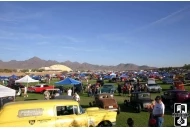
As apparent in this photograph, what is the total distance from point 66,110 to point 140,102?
9209 millimetres

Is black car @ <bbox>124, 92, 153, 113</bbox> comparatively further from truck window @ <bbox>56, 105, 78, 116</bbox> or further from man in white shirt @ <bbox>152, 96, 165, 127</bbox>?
truck window @ <bbox>56, 105, 78, 116</bbox>

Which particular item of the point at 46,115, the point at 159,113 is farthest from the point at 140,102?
the point at 46,115

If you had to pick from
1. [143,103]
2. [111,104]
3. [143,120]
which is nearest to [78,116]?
[143,120]

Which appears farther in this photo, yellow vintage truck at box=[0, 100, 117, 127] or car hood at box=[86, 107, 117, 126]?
car hood at box=[86, 107, 117, 126]

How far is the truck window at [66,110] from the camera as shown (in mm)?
10953

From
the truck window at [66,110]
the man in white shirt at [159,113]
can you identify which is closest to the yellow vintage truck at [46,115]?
the truck window at [66,110]

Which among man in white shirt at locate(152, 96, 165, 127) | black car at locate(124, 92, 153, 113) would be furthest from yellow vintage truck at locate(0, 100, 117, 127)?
black car at locate(124, 92, 153, 113)

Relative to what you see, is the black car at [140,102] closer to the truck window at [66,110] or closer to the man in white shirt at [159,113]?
the man in white shirt at [159,113]

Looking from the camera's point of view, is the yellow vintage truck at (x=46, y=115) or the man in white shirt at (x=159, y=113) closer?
the yellow vintage truck at (x=46, y=115)

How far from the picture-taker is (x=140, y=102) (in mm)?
19156

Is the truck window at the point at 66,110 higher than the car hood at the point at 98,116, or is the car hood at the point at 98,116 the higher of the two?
the truck window at the point at 66,110

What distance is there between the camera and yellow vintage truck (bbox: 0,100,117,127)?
10281mm

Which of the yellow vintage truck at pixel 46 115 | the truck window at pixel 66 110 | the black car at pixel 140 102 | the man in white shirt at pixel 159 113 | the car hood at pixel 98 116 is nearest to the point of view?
the yellow vintage truck at pixel 46 115

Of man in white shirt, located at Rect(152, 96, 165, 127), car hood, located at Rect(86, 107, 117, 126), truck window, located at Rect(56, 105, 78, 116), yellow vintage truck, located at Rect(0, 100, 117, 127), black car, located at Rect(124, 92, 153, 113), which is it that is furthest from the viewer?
black car, located at Rect(124, 92, 153, 113)
